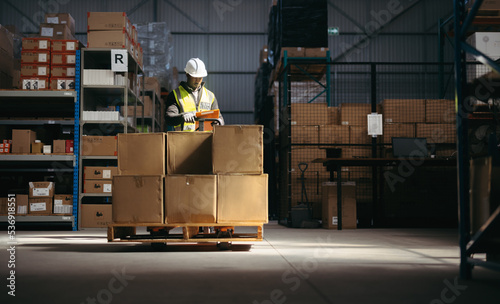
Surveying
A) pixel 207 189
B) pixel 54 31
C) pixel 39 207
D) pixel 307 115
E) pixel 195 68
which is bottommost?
pixel 39 207

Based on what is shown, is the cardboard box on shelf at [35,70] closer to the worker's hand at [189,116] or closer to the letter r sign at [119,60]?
the letter r sign at [119,60]

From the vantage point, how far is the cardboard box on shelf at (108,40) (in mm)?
8758

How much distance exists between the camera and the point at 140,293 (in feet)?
9.32

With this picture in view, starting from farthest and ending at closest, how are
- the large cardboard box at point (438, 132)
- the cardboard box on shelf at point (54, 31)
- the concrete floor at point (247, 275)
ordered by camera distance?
the large cardboard box at point (438, 132) < the cardboard box on shelf at point (54, 31) < the concrete floor at point (247, 275)

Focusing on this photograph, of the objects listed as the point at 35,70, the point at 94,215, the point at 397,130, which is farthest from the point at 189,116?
the point at 397,130

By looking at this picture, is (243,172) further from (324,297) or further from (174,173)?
(324,297)

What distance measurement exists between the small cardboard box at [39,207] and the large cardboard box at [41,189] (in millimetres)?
84

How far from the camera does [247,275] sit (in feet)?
11.5

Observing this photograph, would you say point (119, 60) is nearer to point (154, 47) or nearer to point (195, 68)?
point (195, 68)

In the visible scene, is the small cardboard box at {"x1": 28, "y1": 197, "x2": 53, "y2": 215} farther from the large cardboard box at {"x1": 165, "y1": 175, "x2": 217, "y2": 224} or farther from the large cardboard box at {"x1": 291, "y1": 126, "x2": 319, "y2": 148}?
the large cardboard box at {"x1": 291, "y1": 126, "x2": 319, "y2": 148}

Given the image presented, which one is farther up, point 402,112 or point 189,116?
point 402,112

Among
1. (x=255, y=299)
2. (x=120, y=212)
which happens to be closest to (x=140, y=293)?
(x=255, y=299)

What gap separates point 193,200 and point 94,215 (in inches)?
156

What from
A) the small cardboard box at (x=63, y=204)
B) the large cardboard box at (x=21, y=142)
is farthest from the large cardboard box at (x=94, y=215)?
the large cardboard box at (x=21, y=142)
